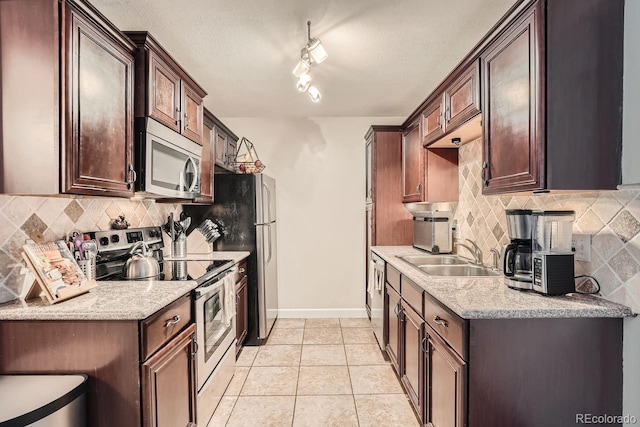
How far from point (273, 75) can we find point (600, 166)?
7.52 feet

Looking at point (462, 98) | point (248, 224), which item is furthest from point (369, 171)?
point (462, 98)

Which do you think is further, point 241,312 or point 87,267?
point 241,312

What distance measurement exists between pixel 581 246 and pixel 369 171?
94.0 inches

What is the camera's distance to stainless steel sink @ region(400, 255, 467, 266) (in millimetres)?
2738

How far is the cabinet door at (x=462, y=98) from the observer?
1927mm

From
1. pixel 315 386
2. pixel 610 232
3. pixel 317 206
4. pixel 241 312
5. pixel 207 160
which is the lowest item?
pixel 315 386

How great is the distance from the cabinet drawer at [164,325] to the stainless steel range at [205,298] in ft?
0.36

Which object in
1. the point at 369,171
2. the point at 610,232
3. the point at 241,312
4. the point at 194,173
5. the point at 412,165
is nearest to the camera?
the point at 610,232

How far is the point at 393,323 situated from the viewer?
105 inches

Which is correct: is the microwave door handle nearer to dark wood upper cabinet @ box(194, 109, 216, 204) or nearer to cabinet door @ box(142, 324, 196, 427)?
dark wood upper cabinet @ box(194, 109, 216, 204)

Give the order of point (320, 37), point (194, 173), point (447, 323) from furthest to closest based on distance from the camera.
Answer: point (194, 173)
point (320, 37)
point (447, 323)

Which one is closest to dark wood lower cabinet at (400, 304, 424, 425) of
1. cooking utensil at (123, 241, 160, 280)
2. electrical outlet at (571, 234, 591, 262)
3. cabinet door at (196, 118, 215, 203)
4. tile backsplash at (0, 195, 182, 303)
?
electrical outlet at (571, 234, 591, 262)

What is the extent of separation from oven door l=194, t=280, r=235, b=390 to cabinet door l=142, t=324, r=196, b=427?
140 mm

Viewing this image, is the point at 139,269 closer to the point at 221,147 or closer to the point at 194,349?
the point at 194,349
